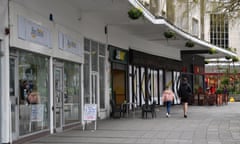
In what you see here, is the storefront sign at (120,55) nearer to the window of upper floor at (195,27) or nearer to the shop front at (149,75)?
the shop front at (149,75)

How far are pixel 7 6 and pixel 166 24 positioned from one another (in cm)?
1162

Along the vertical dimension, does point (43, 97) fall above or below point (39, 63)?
below

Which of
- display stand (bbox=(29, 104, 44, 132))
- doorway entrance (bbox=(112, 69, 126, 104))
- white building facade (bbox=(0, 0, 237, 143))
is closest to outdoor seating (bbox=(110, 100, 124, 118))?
white building facade (bbox=(0, 0, 237, 143))

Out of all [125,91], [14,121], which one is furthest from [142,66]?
[14,121]

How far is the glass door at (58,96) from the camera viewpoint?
16.7 m

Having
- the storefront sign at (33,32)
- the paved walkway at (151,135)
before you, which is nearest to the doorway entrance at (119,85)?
the paved walkway at (151,135)

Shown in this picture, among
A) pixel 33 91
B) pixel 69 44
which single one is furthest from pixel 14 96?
pixel 69 44

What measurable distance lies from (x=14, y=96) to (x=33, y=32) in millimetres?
2190

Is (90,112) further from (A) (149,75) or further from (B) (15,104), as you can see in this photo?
(A) (149,75)

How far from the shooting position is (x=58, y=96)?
17.1 meters

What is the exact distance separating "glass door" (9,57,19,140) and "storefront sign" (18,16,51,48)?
80 centimetres

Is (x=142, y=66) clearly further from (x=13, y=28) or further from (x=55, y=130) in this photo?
(x=13, y=28)

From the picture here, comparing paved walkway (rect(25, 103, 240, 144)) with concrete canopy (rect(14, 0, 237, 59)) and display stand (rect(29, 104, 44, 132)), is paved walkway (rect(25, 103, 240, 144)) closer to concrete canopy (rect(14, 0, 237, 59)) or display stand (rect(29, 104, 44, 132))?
display stand (rect(29, 104, 44, 132))

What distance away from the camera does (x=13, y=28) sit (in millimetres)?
13039
